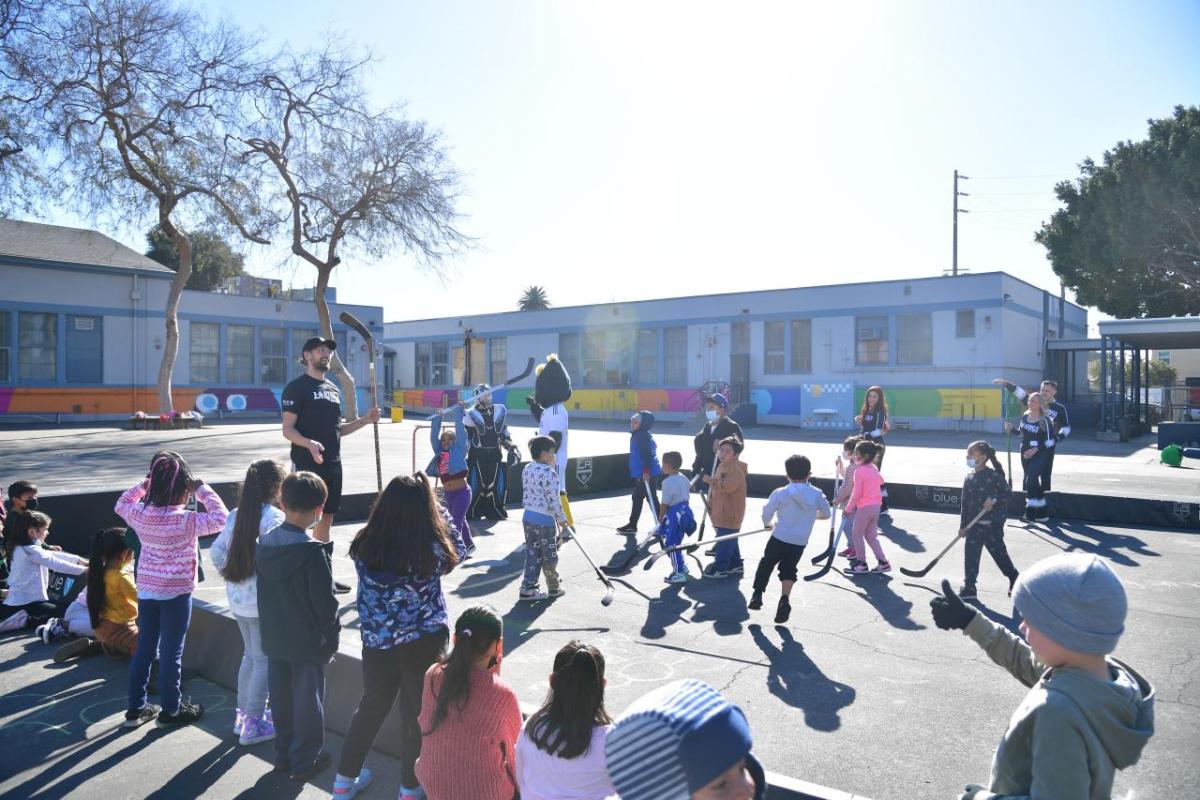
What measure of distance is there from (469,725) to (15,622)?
540cm

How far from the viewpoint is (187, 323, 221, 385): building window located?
125 ft

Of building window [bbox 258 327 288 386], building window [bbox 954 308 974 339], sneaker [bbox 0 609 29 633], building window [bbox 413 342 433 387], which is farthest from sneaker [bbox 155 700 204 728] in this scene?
building window [bbox 413 342 433 387]

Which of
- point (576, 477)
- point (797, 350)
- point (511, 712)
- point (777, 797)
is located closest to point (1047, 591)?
point (777, 797)

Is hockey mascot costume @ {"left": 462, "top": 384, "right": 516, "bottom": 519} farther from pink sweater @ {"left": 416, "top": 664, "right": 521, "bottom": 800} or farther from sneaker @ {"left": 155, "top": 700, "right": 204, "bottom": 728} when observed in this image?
pink sweater @ {"left": 416, "top": 664, "right": 521, "bottom": 800}

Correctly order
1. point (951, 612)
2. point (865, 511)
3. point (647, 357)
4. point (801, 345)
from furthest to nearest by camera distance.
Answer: point (647, 357) → point (801, 345) → point (865, 511) → point (951, 612)

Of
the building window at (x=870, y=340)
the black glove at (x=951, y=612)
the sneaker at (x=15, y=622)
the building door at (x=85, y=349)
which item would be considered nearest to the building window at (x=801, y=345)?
the building window at (x=870, y=340)

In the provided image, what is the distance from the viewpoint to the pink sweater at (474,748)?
10.8 feet

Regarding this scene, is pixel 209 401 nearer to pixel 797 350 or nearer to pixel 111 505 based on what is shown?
pixel 797 350

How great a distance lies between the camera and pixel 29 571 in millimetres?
6867

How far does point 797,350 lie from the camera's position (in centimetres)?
3712

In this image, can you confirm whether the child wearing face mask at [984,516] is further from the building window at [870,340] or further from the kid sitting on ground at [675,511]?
the building window at [870,340]

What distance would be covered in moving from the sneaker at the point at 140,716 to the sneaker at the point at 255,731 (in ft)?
2.16

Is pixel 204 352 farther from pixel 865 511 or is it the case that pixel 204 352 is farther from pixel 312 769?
pixel 312 769

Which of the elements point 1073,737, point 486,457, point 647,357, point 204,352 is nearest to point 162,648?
point 1073,737
